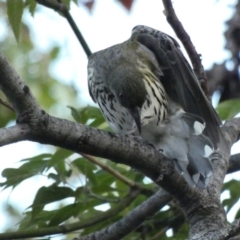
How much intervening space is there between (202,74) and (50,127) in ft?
5.94

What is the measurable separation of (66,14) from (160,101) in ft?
4.00

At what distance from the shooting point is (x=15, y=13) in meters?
3.38

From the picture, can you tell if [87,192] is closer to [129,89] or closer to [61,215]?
[61,215]

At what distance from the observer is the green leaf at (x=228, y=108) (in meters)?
4.41

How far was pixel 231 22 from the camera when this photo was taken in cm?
466

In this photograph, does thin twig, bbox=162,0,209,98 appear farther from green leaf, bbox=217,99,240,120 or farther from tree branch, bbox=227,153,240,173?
Answer: tree branch, bbox=227,153,240,173

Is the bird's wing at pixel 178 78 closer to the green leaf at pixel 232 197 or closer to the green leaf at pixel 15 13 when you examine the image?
the green leaf at pixel 232 197

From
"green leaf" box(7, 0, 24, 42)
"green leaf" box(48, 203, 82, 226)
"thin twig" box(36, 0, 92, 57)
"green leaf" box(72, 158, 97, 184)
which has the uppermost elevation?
"thin twig" box(36, 0, 92, 57)

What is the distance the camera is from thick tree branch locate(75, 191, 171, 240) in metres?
3.70

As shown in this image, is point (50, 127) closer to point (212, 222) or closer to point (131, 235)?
point (212, 222)

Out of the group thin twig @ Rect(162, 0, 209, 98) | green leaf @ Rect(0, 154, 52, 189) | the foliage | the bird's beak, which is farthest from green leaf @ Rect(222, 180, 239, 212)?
green leaf @ Rect(0, 154, 52, 189)

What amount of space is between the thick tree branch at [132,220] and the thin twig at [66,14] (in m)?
1.01

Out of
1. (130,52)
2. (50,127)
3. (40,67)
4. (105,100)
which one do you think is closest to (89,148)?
(50,127)

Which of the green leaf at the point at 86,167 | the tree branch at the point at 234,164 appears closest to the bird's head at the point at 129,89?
the green leaf at the point at 86,167
